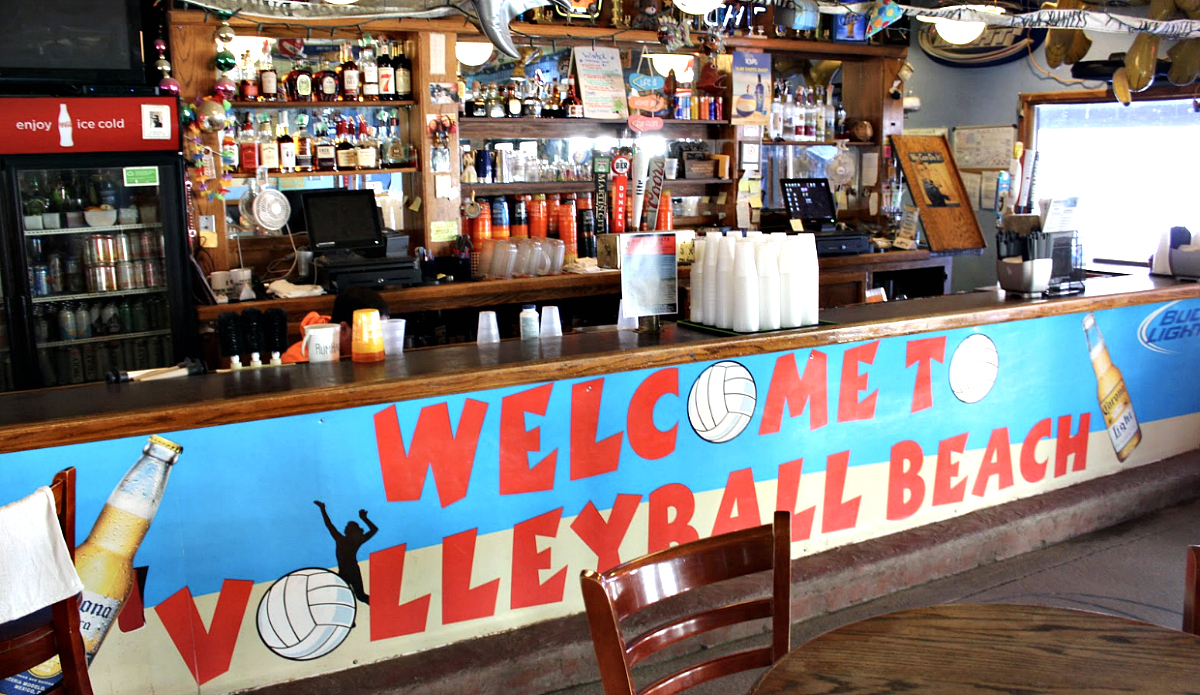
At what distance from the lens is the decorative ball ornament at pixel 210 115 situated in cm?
530

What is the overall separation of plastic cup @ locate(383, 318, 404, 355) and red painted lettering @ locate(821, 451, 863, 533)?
5.06 ft

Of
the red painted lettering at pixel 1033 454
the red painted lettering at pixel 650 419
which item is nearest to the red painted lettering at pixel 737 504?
the red painted lettering at pixel 650 419

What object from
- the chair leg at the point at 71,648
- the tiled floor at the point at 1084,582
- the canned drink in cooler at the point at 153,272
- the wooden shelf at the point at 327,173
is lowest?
the tiled floor at the point at 1084,582

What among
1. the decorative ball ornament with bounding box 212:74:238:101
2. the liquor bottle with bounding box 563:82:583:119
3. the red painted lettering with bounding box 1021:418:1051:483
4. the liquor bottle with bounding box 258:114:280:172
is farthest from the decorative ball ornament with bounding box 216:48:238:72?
the red painted lettering with bounding box 1021:418:1051:483

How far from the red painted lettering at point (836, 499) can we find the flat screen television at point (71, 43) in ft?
13.1

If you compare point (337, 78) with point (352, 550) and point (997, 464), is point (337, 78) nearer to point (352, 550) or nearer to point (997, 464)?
point (352, 550)

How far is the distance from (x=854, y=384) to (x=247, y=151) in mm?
3768

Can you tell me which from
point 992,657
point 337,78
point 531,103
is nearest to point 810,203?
point 531,103

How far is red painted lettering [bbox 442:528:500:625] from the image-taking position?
288cm

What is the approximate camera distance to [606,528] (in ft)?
10.3

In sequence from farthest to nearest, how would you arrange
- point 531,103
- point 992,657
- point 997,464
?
point 531,103 → point 997,464 → point 992,657

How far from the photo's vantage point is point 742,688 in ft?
9.64

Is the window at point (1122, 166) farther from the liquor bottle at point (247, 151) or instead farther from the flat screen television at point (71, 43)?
the flat screen television at point (71, 43)

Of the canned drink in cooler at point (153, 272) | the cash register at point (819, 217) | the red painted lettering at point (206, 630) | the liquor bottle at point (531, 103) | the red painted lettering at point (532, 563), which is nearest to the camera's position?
the red painted lettering at point (206, 630)
